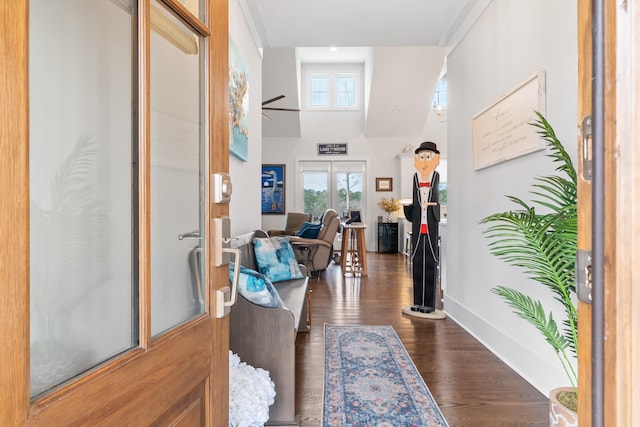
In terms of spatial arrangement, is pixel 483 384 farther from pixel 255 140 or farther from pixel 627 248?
pixel 255 140

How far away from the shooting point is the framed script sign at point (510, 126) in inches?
75.9

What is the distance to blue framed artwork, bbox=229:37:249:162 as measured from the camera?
7.56 ft

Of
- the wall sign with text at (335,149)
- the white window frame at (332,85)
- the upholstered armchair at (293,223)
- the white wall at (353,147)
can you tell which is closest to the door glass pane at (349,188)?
the white wall at (353,147)

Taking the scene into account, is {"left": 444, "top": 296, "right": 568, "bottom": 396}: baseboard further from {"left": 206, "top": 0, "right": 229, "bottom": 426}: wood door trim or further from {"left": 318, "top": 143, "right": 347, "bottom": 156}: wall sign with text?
{"left": 318, "top": 143, "right": 347, "bottom": 156}: wall sign with text

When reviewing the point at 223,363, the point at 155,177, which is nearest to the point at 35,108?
the point at 155,177

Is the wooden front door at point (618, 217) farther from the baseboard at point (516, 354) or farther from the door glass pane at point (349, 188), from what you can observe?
the door glass pane at point (349, 188)

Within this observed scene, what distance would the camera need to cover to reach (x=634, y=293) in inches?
15.2

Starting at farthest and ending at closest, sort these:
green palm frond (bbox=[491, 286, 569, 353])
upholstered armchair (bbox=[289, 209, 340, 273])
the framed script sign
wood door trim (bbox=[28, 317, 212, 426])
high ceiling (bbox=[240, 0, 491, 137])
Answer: upholstered armchair (bbox=[289, 209, 340, 273]) → high ceiling (bbox=[240, 0, 491, 137]) → the framed script sign → green palm frond (bbox=[491, 286, 569, 353]) → wood door trim (bbox=[28, 317, 212, 426])

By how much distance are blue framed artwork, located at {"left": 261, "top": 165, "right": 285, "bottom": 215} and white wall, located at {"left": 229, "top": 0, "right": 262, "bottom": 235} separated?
4.82 meters

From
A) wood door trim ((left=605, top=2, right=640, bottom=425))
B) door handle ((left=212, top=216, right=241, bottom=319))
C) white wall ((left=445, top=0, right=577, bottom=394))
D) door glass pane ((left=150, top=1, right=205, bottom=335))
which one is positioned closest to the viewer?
wood door trim ((left=605, top=2, right=640, bottom=425))

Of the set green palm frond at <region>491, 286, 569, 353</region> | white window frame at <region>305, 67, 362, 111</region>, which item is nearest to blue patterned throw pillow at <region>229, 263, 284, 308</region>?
green palm frond at <region>491, 286, 569, 353</region>

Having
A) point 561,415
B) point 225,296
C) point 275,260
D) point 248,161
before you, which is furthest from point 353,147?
point 225,296

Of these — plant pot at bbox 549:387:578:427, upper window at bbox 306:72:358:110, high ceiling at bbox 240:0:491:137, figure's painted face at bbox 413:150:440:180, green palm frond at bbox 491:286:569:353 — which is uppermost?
upper window at bbox 306:72:358:110

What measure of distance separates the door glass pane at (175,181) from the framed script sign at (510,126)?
1788 mm
